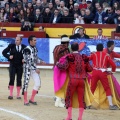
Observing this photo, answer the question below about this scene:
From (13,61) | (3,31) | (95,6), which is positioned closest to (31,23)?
(3,31)

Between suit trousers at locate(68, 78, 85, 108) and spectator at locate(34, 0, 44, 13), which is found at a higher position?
spectator at locate(34, 0, 44, 13)

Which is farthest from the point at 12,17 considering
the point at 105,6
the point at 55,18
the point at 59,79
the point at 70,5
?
the point at 59,79

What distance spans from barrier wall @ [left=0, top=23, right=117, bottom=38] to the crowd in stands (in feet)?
0.59

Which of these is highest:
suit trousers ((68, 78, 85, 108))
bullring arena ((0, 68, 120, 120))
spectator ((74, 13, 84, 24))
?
spectator ((74, 13, 84, 24))

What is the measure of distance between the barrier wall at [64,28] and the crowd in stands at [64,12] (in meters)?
0.18

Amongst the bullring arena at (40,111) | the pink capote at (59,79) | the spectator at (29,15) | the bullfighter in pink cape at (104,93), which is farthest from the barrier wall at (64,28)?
the pink capote at (59,79)

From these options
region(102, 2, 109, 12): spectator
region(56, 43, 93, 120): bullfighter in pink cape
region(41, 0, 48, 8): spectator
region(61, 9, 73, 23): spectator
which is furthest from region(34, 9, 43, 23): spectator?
region(56, 43, 93, 120): bullfighter in pink cape

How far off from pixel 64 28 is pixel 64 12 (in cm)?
72

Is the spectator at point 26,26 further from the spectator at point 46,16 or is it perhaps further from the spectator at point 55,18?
the spectator at point 55,18

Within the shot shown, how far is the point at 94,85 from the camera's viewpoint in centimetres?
1162

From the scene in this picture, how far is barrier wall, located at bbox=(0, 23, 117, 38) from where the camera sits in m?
18.5

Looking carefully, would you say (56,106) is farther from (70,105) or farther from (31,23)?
(31,23)

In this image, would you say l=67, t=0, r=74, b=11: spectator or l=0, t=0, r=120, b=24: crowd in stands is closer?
l=0, t=0, r=120, b=24: crowd in stands

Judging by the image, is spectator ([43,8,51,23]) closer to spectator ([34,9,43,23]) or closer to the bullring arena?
spectator ([34,9,43,23])
